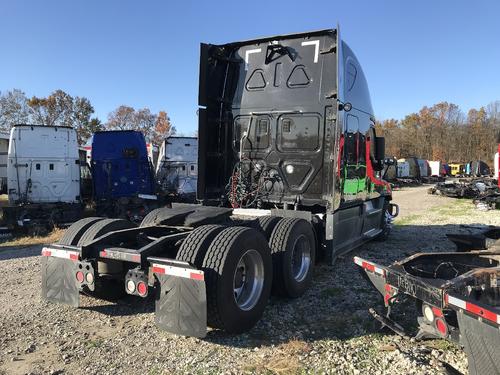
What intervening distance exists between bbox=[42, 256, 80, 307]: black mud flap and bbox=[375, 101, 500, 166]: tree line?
66.6 meters

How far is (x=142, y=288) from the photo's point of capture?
3820 mm

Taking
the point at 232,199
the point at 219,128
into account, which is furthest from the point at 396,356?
the point at 219,128

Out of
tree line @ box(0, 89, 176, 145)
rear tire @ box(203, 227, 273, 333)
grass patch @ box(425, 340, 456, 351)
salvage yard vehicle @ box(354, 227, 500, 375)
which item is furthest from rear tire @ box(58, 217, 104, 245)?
tree line @ box(0, 89, 176, 145)

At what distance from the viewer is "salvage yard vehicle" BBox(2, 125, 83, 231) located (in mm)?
10797

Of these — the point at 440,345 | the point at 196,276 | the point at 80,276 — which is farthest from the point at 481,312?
the point at 80,276

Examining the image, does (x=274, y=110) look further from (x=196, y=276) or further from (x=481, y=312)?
(x=481, y=312)

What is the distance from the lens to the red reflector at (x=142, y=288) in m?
3.80

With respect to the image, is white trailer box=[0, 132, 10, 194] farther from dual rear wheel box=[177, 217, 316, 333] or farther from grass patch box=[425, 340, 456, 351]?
grass patch box=[425, 340, 456, 351]

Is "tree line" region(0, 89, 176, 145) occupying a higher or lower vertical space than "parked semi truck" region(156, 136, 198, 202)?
higher

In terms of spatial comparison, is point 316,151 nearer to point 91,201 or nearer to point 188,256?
point 188,256

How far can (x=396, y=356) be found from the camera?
3.62 meters

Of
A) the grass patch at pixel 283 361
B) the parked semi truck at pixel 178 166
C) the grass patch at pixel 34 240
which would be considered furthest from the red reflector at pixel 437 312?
the parked semi truck at pixel 178 166

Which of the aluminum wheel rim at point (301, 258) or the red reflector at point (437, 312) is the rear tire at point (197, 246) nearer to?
the aluminum wheel rim at point (301, 258)

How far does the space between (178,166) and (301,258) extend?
9.57m
